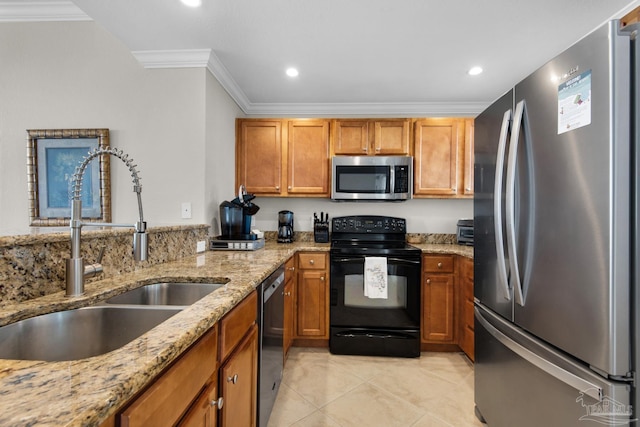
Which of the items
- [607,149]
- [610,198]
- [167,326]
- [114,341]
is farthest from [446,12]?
Answer: [114,341]

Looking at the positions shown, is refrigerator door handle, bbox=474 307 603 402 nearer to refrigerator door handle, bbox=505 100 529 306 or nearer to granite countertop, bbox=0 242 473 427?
refrigerator door handle, bbox=505 100 529 306

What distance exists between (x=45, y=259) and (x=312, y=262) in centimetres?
180

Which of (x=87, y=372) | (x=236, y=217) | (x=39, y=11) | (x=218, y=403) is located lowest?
(x=218, y=403)

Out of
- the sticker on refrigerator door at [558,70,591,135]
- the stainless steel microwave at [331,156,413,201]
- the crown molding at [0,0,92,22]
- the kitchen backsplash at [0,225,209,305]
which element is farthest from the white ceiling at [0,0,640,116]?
the kitchen backsplash at [0,225,209,305]

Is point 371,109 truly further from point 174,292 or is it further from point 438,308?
point 174,292

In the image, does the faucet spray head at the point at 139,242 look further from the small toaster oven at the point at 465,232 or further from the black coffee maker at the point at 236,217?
→ the small toaster oven at the point at 465,232

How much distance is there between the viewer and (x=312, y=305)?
250 cm

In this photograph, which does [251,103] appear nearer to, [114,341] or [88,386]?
[114,341]

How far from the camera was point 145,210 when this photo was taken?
2.13 meters

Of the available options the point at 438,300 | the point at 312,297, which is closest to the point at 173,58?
the point at 312,297

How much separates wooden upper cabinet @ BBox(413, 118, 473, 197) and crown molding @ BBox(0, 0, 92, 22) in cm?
303

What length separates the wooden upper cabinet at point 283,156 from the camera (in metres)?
2.85

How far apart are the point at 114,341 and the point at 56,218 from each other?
185 centimetres

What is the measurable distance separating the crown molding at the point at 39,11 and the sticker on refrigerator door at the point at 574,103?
313 centimetres
